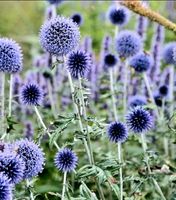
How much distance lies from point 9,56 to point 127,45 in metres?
1.16

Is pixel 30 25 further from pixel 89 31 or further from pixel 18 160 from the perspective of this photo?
pixel 18 160

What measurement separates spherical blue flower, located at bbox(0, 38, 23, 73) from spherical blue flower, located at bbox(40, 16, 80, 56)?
0.30 metres

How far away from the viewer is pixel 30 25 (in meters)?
8.43

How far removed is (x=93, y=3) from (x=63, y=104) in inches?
113

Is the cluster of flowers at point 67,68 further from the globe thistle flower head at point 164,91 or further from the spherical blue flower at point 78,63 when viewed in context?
the globe thistle flower head at point 164,91

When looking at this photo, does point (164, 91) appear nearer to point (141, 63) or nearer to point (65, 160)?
point (141, 63)

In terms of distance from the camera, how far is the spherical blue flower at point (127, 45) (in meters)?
3.86

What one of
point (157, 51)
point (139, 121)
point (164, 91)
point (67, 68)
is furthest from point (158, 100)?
point (67, 68)

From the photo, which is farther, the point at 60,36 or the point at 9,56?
the point at 9,56

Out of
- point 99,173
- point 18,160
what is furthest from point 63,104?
point 18,160

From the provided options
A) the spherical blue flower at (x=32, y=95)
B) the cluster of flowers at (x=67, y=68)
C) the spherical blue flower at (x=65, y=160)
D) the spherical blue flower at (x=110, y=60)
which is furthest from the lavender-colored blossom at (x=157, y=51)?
the spherical blue flower at (x=65, y=160)

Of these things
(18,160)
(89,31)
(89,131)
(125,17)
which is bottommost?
(18,160)

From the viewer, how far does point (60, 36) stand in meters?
2.68

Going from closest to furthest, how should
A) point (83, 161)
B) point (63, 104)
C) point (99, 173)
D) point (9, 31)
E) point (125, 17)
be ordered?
point (99, 173)
point (83, 161)
point (125, 17)
point (63, 104)
point (9, 31)
